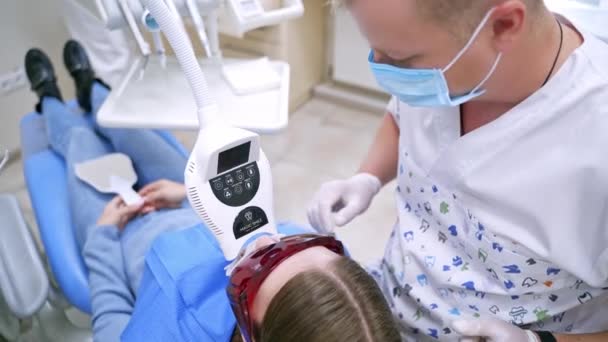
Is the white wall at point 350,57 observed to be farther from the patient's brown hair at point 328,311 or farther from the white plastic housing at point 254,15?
the patient's brown hair at point 328,311

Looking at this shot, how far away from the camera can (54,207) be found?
1.35 m

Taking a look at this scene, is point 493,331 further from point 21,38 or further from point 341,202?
point 21,38

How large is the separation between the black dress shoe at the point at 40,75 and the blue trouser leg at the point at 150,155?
11.5 inches

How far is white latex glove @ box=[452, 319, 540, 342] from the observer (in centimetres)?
71

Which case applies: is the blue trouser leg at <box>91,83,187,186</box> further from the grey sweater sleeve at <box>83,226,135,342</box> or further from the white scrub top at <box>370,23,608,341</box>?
the white scrub top at <box>370,23,608,341</box>

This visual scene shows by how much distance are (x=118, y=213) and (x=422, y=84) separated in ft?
2.82

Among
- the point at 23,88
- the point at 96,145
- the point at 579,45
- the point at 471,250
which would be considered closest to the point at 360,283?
the point at 471,250

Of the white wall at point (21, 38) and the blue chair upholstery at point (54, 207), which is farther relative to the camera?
the white wall at point (21, 38)

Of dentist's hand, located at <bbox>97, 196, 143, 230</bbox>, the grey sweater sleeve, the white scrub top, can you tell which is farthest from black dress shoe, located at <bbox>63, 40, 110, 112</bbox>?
the white scrub top

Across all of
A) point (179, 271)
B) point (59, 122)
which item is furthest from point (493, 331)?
point (59, 122)

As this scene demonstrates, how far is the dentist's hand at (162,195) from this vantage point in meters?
1.31

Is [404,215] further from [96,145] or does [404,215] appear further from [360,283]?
[96,145]

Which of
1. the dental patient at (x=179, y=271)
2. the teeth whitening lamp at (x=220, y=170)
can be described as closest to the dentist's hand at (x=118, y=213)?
the dental patient at (x=179, y=271)

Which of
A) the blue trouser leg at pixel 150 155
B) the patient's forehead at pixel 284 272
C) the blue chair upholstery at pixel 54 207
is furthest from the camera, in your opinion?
the blue trouser leg at pixel 150 155
